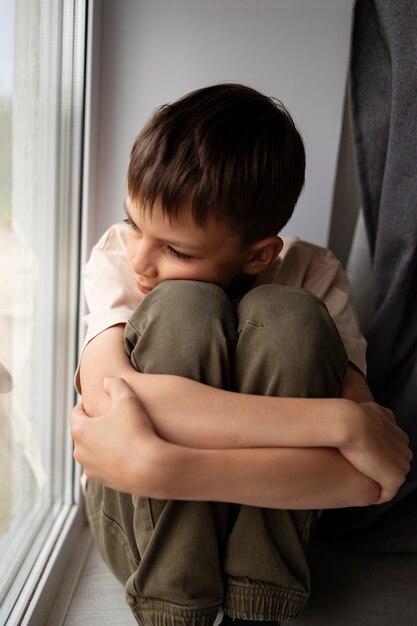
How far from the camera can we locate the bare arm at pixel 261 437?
72 cm

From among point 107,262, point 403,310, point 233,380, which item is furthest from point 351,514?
point 107,262

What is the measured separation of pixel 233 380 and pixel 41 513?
453 mm

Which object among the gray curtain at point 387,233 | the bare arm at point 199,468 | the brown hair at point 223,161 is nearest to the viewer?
the bare arm at point 199,468

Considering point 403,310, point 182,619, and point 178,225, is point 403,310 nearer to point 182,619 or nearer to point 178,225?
point 178,225

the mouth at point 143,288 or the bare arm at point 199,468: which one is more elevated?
the mouth at point 143,288

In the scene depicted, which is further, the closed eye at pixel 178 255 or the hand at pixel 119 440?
the closed eye at pixel 178 255

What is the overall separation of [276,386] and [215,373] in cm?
7

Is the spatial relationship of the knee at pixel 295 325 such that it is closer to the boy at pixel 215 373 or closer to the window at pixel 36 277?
the boy at pixel 215 373

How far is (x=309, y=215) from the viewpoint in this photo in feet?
3.92

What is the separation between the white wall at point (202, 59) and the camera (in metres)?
Result: 1.07

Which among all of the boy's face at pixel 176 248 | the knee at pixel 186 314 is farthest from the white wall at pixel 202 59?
the knee at pixel 186 314

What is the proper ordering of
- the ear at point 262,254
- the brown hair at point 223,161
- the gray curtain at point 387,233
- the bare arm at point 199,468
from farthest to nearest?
the gray curtain at point 387,233 → the ear at point 262,254 → the brown hair at point 223,161 → the bare arm at point 199,468

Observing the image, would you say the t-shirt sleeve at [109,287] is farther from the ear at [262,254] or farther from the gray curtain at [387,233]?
the gray curtain at [387,233]

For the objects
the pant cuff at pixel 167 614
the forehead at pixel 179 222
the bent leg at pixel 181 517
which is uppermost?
the forehead at pixel 179 222
